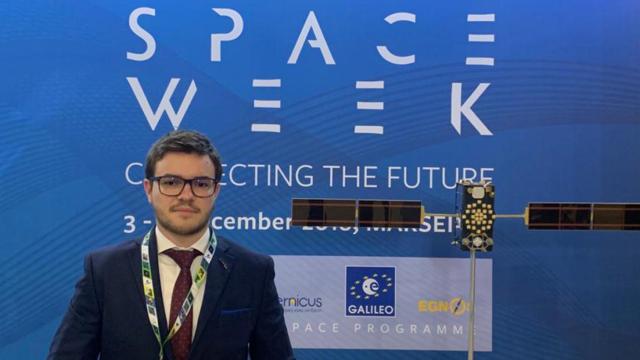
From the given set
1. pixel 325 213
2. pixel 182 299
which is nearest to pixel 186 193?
pixel 182 299

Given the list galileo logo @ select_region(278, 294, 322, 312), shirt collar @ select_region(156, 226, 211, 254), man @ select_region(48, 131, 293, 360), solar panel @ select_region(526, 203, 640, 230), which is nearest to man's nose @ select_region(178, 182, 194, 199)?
man @ select_region(48, 131, 293, 360)

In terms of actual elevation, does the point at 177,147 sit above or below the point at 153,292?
above

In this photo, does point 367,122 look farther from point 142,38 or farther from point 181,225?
point 181,225

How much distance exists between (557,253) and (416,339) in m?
0.77

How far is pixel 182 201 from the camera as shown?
4.11 ft

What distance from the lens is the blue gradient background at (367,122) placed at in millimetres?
2527

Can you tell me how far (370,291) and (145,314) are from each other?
4.79ft

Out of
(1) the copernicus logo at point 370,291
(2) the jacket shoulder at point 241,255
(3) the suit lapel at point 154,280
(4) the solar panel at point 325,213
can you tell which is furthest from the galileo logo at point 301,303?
(3) the suit lapel at point 154,280

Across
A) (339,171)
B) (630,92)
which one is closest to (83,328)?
(339,171)

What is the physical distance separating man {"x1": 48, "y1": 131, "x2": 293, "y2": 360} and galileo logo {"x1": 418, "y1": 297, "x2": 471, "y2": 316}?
4.50 feet

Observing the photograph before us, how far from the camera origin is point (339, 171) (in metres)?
2.53

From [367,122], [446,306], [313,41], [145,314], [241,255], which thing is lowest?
[446,306]

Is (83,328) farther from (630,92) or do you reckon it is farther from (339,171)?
(630,92)

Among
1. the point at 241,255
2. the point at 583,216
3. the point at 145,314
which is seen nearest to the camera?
the point at 145,314
